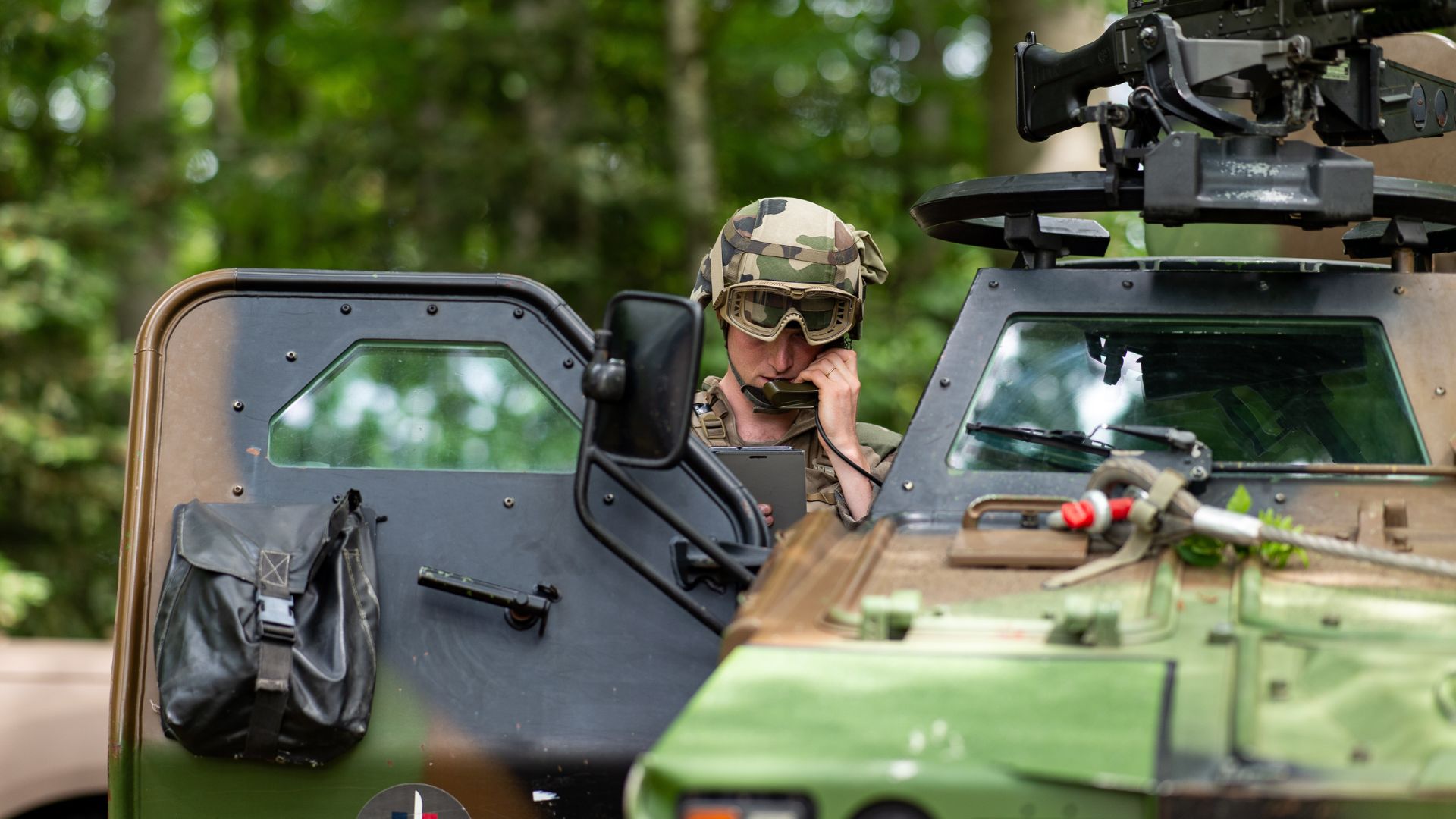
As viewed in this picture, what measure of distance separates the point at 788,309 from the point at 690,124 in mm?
7590

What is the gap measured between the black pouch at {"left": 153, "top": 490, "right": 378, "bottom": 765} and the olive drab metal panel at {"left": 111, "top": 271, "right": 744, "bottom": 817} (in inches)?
3.0

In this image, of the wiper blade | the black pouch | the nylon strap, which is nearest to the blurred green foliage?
the wiper blade

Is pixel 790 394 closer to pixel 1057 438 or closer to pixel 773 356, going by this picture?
pixel 773 356

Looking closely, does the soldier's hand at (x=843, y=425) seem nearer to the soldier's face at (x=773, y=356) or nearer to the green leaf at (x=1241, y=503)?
the soldier's face at (x=773, y=356)

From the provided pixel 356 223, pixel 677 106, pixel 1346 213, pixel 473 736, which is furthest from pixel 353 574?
pixel 356 223

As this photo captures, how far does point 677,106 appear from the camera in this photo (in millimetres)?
12039

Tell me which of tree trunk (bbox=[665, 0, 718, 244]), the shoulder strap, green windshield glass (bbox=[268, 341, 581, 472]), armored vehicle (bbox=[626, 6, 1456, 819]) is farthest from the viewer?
tree trunk (bbox=[665, 0, 718, 244])

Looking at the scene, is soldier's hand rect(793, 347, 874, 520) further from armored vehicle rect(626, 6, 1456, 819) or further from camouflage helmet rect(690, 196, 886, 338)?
armored vehicle rect(626, 6, 1456, 819)

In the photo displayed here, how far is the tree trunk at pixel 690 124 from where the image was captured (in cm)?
1188

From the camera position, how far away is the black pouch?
3.55 m

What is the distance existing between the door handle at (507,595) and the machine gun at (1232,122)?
1.36 meters

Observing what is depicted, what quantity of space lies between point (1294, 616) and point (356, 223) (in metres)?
11.0

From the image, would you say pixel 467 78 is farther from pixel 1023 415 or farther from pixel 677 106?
pixel 1023 415

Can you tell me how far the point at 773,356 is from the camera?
4.69 metres
